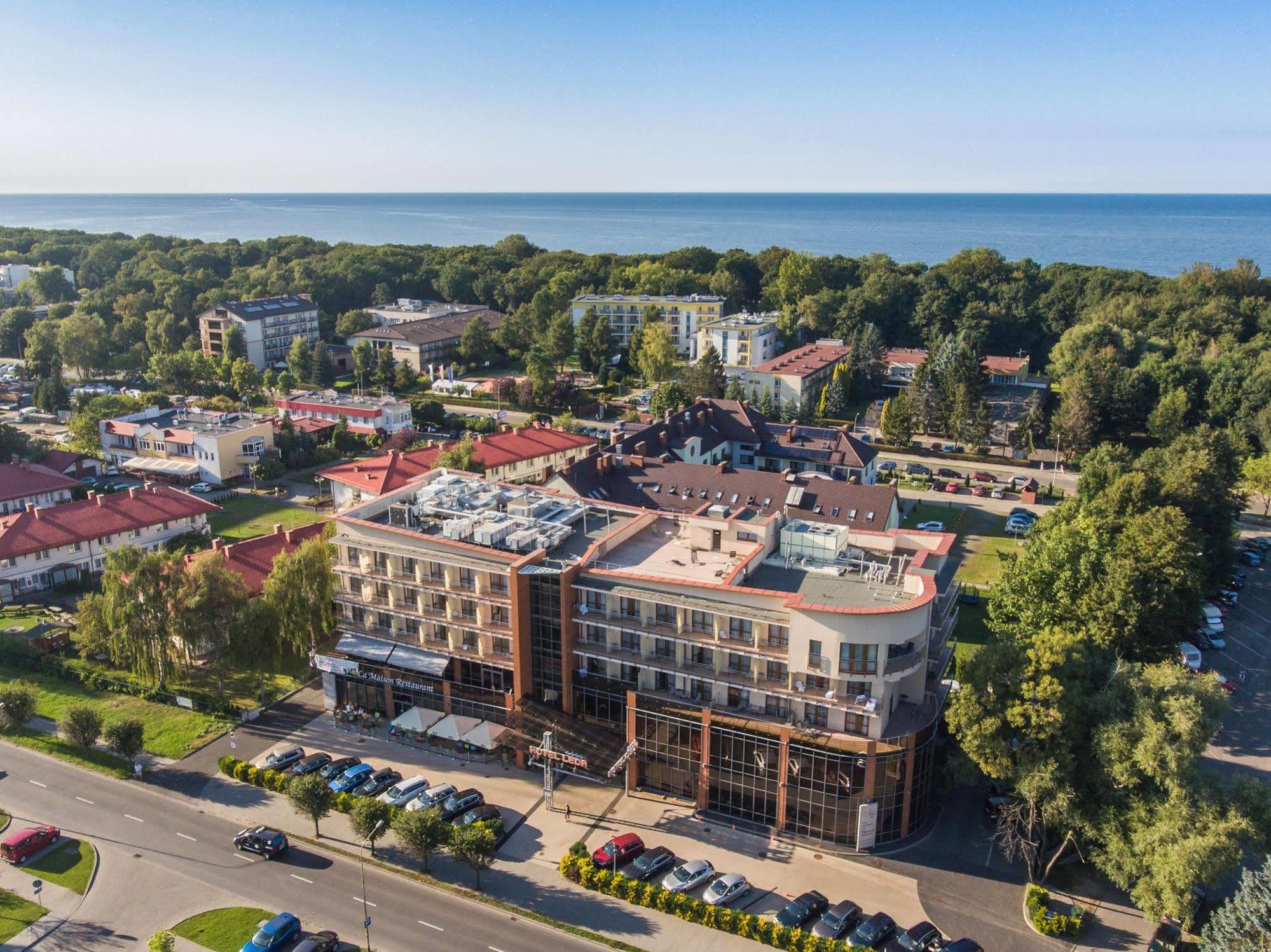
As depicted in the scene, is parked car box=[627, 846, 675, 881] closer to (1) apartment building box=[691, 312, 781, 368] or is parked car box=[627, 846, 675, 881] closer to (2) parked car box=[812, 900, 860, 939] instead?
(2) parked car box=[812, 900, 860, 939]

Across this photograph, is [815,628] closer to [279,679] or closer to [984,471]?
[279,679]

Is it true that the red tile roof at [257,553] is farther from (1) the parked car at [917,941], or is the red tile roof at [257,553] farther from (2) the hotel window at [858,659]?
(1) the parked car at [917,941]

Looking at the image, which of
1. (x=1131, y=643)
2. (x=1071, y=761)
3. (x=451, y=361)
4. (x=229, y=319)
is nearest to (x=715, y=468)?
(x=1131, y=643)

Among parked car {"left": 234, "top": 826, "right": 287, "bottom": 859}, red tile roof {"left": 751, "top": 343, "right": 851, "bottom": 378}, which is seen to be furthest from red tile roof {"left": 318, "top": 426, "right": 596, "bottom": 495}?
red tile roof {"left": 751, "top": 343, "right": 851, "bottom": 378}

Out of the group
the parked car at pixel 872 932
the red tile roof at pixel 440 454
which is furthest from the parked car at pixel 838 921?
the red tile roof at pixel 440 454

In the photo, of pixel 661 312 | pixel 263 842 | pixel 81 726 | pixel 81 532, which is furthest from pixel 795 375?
pixel 263 842
